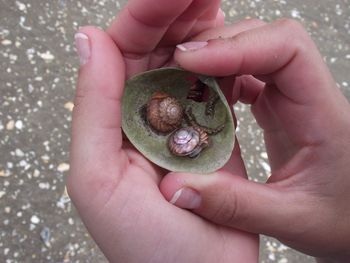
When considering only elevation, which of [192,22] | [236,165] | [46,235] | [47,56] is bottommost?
[46,235]

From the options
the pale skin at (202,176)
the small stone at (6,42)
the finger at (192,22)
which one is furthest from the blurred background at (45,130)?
the finger at (192,22)

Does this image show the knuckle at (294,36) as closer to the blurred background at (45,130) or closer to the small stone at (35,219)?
the blurred background at (45,130)

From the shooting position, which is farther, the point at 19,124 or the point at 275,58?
the point at 19,124

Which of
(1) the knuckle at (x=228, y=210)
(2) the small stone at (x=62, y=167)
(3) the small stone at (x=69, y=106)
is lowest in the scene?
(2) the small stone at (x=62, y=167)

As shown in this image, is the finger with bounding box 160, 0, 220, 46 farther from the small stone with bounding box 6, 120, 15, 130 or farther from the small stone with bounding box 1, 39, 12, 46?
the small stone with bounding box 1, 39, 12, 46

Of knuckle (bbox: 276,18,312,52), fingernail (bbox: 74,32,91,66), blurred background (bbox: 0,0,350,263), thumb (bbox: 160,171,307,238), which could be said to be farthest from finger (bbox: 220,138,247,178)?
blurred background (bbox: 0,0,350,263)

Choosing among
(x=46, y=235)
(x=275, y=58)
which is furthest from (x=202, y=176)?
(x=46, y=235)

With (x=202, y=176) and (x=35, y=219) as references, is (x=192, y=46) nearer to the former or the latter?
(x=202, y=176)
